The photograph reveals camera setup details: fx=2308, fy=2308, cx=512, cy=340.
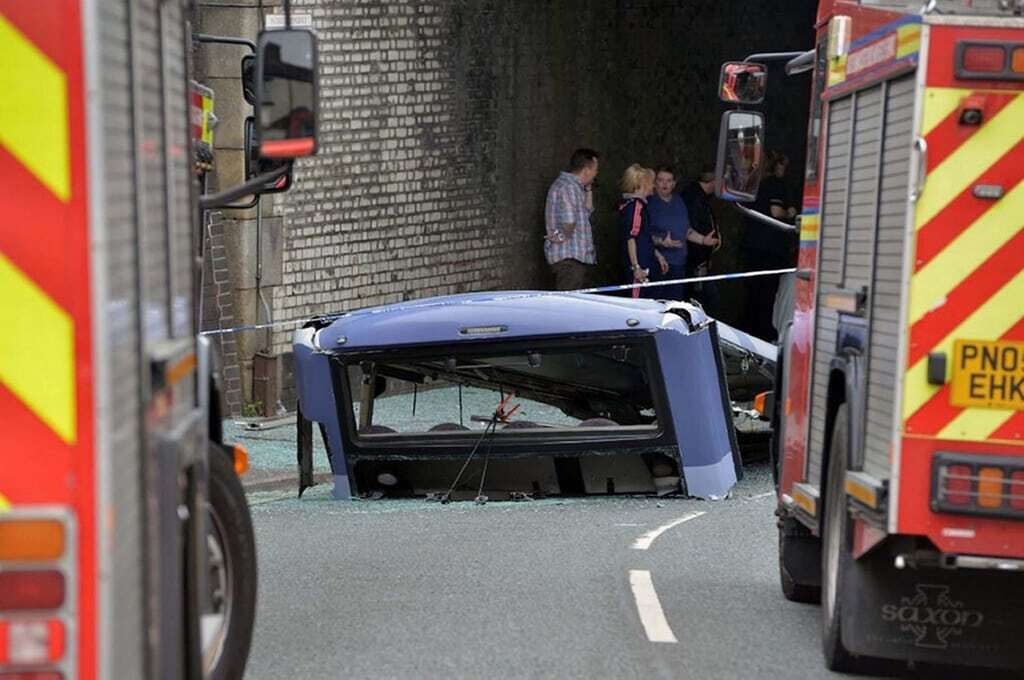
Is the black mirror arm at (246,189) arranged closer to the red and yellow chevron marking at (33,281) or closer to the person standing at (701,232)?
the red and yellow chevron marking at (33,281)

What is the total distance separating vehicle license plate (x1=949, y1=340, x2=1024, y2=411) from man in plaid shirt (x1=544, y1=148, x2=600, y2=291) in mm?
14982

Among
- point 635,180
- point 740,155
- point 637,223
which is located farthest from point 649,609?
point 637,223

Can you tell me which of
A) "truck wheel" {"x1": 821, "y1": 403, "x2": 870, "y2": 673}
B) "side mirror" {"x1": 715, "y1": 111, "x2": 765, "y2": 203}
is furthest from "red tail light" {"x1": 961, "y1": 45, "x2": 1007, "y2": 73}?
"side mirror" {"x1": 715, "y1": 111, "x2": 765, "y2": 203}

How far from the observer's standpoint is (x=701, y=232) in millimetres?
23422

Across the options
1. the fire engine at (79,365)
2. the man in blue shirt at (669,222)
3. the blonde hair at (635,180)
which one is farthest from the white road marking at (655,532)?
the man in blue shirt at (669,222)

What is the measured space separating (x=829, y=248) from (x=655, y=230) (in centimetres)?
1338

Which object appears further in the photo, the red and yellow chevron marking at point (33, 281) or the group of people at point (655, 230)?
the group of people at point (655, 230)

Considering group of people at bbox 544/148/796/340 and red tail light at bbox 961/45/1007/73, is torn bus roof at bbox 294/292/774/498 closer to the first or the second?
red tail light at bbox 961/45/1007/73

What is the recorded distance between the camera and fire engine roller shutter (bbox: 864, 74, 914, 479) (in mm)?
7258

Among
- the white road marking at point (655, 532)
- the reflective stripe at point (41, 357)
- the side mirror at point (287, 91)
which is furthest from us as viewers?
the white road marking at point (655, 532)

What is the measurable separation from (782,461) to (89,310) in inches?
228

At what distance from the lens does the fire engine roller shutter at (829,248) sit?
27.9ft

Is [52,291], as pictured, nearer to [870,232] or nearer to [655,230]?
[870,232]

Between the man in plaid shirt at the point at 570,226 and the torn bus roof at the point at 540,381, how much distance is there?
7448mm
